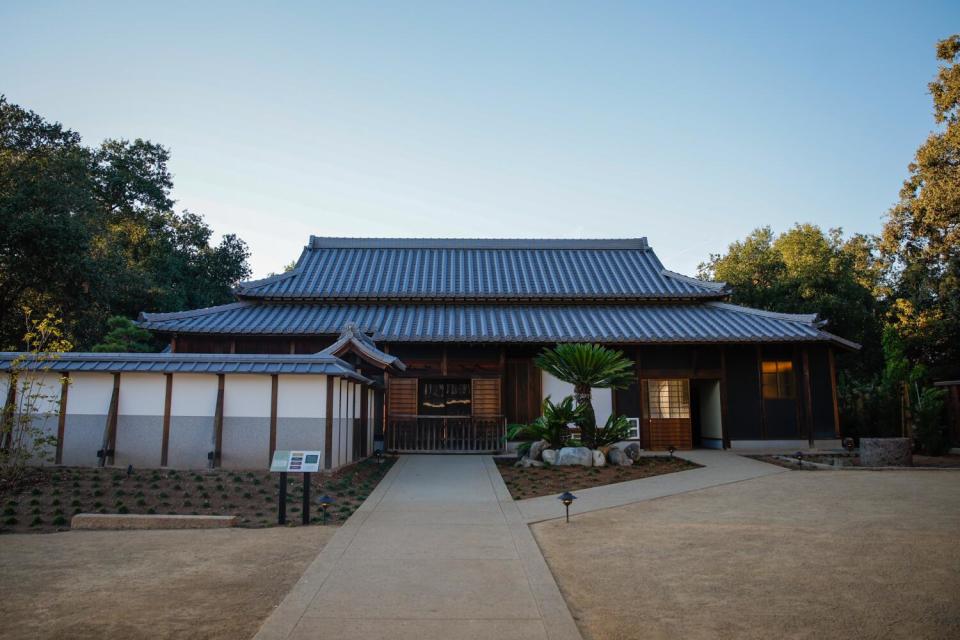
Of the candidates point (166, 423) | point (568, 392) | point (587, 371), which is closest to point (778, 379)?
point (568, 392)

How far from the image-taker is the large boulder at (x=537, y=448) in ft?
48.2

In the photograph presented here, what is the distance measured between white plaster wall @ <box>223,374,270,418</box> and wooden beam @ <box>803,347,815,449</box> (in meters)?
15.9

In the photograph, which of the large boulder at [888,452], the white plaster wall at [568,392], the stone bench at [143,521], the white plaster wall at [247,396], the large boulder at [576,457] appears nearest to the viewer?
the stone bench at [143,521]

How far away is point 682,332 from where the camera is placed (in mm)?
18656

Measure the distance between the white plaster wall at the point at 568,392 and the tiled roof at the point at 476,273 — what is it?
3.65m

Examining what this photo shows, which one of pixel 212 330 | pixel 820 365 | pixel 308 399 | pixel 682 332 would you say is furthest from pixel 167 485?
pixel 820 365

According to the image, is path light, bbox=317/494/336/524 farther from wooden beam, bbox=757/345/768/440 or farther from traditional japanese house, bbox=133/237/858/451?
wooden beam, bbox=757/345/768/440

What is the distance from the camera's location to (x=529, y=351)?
1911 cm

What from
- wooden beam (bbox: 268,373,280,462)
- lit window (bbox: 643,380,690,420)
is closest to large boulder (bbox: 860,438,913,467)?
lit window (bbox: 643,380,690,420)

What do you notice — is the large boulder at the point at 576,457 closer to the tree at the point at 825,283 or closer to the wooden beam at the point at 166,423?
the wooden beam at the point at 166,423

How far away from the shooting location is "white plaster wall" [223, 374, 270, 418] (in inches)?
483

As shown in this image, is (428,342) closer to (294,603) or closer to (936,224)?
(294,603)

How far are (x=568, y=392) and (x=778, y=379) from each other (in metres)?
6.80

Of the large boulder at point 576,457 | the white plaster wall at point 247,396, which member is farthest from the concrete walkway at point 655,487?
the white plaster wall at point 247,396
